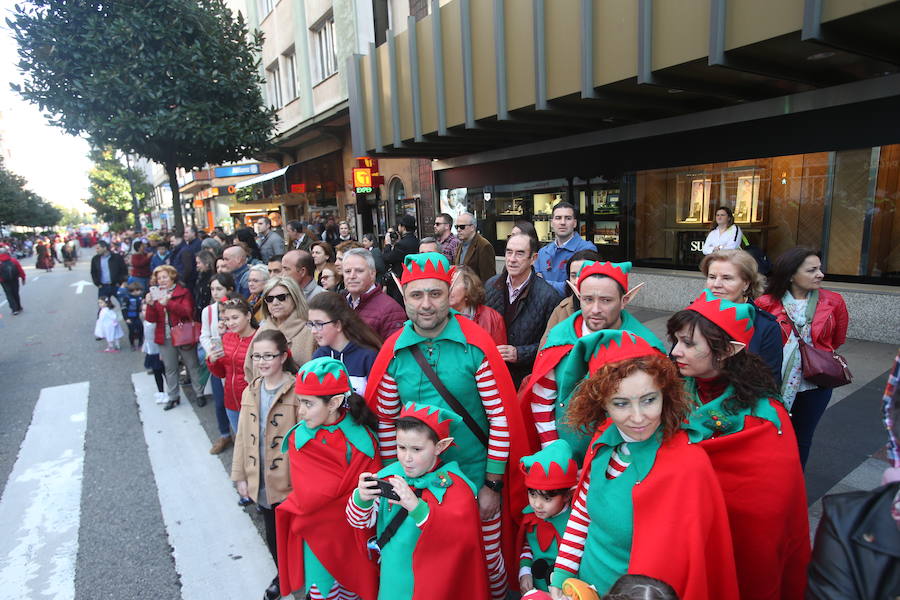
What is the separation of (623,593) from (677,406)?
2.19ft

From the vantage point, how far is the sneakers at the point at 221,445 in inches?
199

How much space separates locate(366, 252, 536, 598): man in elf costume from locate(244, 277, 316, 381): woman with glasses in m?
1.46

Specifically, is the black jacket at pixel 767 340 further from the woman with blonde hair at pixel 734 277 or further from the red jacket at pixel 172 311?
the red jacket at pixel 172 311

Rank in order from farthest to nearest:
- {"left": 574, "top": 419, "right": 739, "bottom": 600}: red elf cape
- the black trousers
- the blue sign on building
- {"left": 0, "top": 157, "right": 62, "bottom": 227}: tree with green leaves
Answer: {"left": 0, "top": 157, "right": 62, "bottom": 227}: tree with green leaves
the blue sign on building
the black trousers
{"left": 574, "top": 419, "right": 739, "bottom": 600}: red elf cape

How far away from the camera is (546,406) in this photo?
2.56 m

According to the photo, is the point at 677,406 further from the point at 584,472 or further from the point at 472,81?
the point at 472,81

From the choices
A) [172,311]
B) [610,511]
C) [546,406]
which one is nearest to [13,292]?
[172,311]

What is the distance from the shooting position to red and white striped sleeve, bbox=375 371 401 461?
2.64 metres

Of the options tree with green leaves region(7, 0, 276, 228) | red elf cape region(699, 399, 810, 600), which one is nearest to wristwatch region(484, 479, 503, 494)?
red elf cape region(699, 399, 810, 600)

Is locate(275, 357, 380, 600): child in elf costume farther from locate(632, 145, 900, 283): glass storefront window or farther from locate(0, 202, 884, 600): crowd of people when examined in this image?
locate(632, 145, 900, 283): glass storefront window

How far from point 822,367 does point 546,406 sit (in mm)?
1930

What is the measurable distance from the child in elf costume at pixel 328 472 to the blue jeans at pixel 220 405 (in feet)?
8.82

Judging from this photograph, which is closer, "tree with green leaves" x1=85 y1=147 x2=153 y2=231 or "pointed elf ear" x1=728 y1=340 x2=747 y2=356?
"pointed elf ear" x1=728 y1=340 x2=747 y2=356

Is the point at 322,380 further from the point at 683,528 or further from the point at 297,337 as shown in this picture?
the point at 683,528
